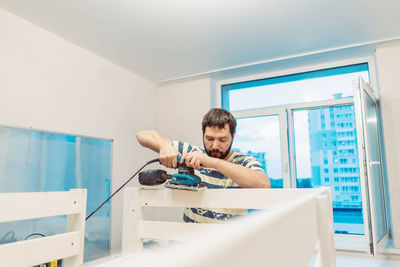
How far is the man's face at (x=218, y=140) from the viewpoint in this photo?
→ 4.66 feet

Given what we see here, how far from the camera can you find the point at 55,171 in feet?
8.40

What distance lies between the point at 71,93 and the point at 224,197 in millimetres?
2396

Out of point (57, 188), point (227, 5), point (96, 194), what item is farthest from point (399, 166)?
Result: point (57, 188)

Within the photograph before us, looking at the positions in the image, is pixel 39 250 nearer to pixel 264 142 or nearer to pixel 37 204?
pixel 37 204

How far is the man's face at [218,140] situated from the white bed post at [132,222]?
1.56 feet

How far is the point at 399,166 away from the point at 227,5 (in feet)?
7.36

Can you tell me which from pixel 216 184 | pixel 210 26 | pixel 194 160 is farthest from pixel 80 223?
pixel 210 26

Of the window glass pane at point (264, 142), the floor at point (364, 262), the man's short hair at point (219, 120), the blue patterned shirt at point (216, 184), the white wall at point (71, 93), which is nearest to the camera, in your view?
the blue patterned shirt at point (216, 184)

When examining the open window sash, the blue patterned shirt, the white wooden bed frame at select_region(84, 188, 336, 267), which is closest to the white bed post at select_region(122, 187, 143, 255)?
the white wooden bed frame at select_region(84, 188, 336, 267)

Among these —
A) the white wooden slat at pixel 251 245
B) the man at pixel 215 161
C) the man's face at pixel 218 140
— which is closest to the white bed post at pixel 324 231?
the white wooden slat at pixel 251 245

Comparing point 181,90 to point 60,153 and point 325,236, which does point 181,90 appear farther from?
point 325,236

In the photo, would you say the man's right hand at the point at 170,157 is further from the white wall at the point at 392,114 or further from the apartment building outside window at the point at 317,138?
the white wall at the point at 392,114

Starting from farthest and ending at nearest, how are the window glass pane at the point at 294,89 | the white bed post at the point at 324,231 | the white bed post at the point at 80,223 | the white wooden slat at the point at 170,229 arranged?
the window glass pane at the point at 294,89 → the white bed post at the point at 80,223 → the white wooden slat at the point at 170,229 → the white bed post at the point at 324,231

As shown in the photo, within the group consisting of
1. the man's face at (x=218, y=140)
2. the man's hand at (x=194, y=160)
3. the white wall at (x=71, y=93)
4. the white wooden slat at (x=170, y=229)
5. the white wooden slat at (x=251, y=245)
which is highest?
the white wall at (x=71, y=93)
